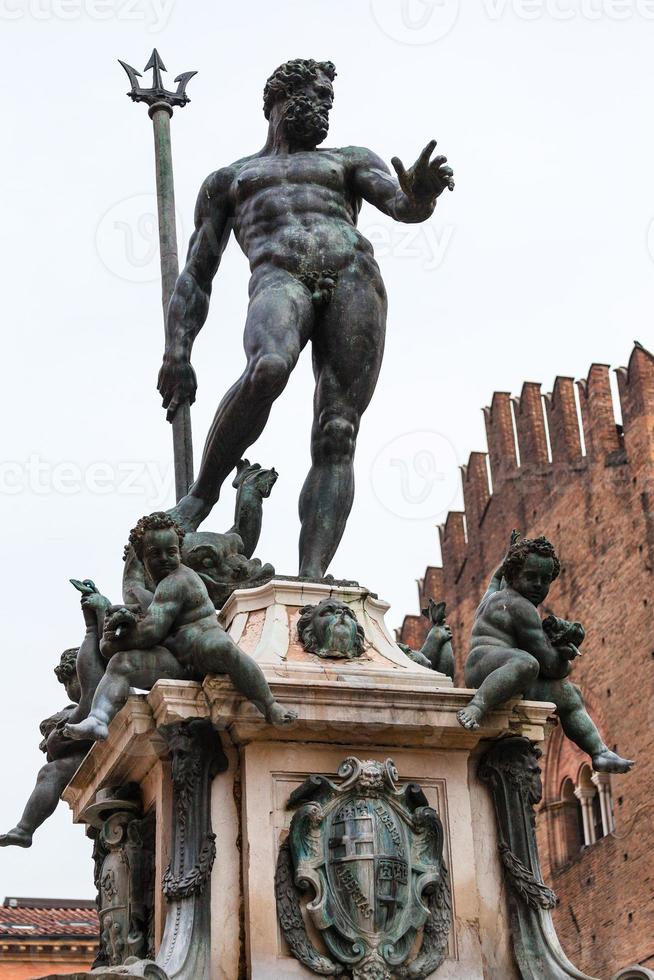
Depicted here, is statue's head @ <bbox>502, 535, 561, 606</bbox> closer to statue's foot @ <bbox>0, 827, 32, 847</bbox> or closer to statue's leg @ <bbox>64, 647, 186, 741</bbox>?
statue's leg @ <bbox>64, 647, 186, 741</bbox>

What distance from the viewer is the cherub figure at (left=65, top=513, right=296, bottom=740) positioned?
6629 millimetres

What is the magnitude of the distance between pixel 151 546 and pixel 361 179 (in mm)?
2146

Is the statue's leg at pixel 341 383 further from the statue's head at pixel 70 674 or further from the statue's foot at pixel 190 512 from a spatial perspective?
the statue's head at pixel 70 674

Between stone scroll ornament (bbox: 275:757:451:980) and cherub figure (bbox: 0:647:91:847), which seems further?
cherub figure (bbox: 0:647:91:847)

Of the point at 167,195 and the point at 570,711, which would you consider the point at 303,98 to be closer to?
the point at 167,195

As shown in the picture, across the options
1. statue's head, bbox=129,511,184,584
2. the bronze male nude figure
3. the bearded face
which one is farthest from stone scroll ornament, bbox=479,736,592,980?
the bearded face

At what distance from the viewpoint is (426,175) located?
7.61 metres

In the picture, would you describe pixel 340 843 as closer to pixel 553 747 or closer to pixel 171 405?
pixel 171 405

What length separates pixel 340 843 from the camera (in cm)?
648

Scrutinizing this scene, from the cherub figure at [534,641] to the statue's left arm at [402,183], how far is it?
4.95ft

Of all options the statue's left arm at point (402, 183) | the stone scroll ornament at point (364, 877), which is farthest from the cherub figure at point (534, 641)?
the statue's left arm at point (402, 183)

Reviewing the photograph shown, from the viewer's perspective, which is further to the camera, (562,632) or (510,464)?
(510,464)

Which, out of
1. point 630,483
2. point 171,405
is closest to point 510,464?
point 630,483

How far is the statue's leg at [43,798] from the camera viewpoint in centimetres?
705
